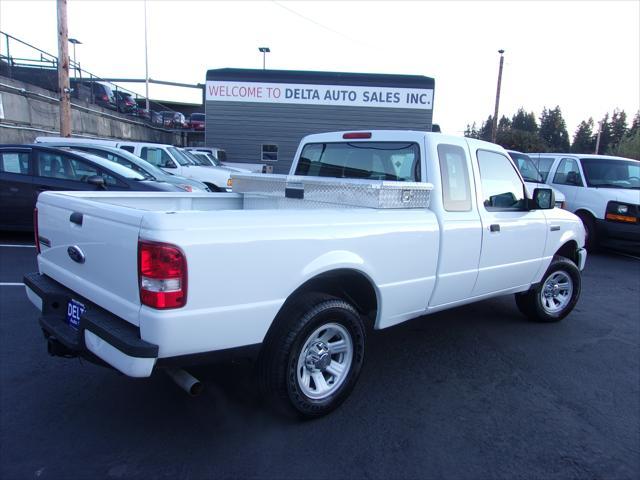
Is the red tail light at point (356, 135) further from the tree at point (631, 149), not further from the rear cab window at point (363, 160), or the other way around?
the tree at point (631, 149)

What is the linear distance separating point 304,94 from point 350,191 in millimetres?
21024

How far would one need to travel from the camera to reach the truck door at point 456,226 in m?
3.79

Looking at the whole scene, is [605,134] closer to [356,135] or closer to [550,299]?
[550,299]

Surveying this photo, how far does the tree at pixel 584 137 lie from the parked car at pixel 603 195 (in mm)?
97798

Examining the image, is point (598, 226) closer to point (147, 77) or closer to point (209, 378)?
point (209, 378)

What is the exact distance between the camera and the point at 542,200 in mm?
4648

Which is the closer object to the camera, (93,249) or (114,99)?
(93,249)

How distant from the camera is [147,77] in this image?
119ft

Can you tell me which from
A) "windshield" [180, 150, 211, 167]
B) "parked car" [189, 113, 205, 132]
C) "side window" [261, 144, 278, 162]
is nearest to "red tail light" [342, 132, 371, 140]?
"windshield" [180, 150, 211, 167]

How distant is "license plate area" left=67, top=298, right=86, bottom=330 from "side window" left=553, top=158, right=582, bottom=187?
1017cm

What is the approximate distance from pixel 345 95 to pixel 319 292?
845 inches

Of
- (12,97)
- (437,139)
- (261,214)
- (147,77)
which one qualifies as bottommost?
(261,214)

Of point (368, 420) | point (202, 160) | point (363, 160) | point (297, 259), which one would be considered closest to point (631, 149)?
point (202, 160)

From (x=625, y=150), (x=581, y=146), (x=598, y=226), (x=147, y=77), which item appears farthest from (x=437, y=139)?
(x=581, y=146)
